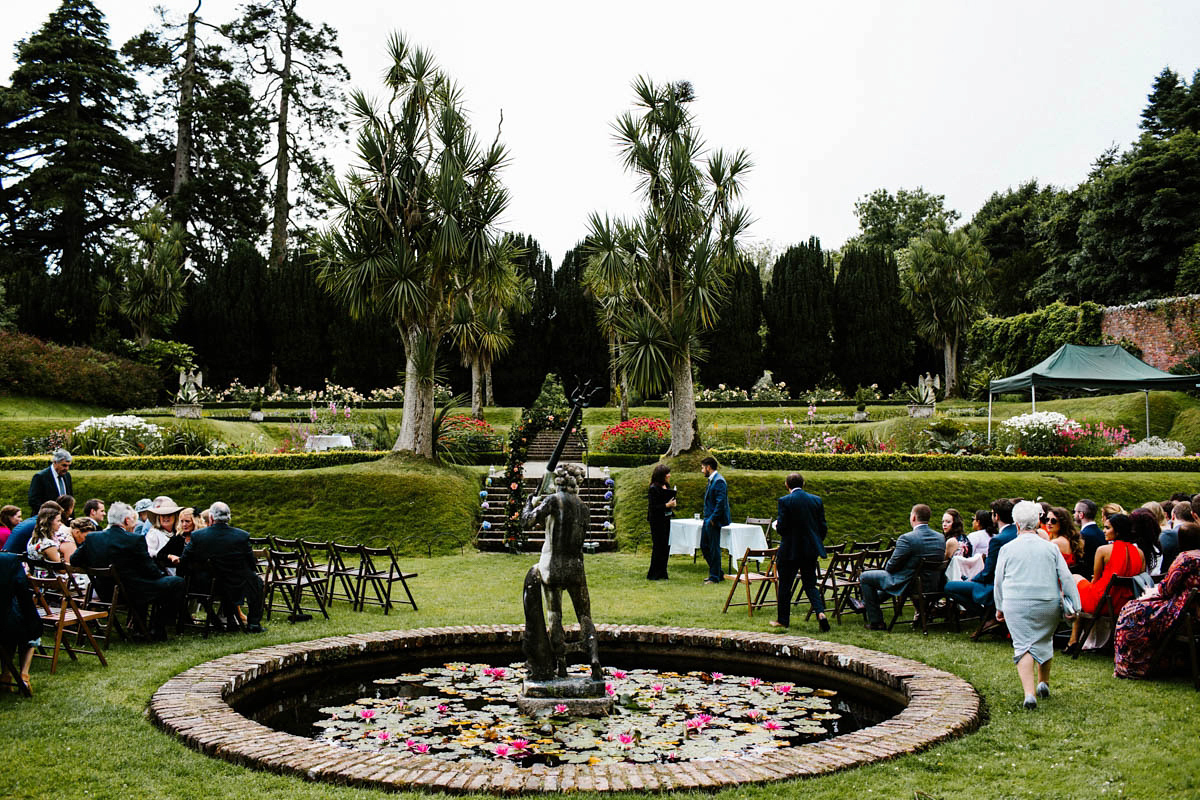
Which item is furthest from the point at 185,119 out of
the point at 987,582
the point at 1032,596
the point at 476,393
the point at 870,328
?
the point at 1032,596

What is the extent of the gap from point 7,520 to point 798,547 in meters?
7.15

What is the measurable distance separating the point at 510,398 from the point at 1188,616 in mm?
29625

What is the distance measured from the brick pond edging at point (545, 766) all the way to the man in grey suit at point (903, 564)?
126cm

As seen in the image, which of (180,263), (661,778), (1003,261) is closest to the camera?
(661,778)

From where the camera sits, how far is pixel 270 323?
1280 inches

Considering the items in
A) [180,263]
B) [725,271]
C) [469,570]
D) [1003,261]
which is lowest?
[469,570]

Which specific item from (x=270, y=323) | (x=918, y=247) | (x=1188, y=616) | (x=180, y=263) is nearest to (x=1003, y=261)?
(x=918, y=247)

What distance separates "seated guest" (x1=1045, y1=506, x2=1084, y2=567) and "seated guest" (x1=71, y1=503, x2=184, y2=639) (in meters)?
7.50

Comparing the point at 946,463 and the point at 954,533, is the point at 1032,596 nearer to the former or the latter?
the point at 954,533

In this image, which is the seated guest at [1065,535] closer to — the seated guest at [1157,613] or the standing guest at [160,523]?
the seated guest at [1157,613]

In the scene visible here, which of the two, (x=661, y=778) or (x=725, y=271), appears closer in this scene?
(x=661, y=778)

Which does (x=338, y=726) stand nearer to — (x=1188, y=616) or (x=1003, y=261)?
(x=1188, y=616)

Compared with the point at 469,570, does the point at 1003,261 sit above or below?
above

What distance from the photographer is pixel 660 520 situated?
37.9 ft
